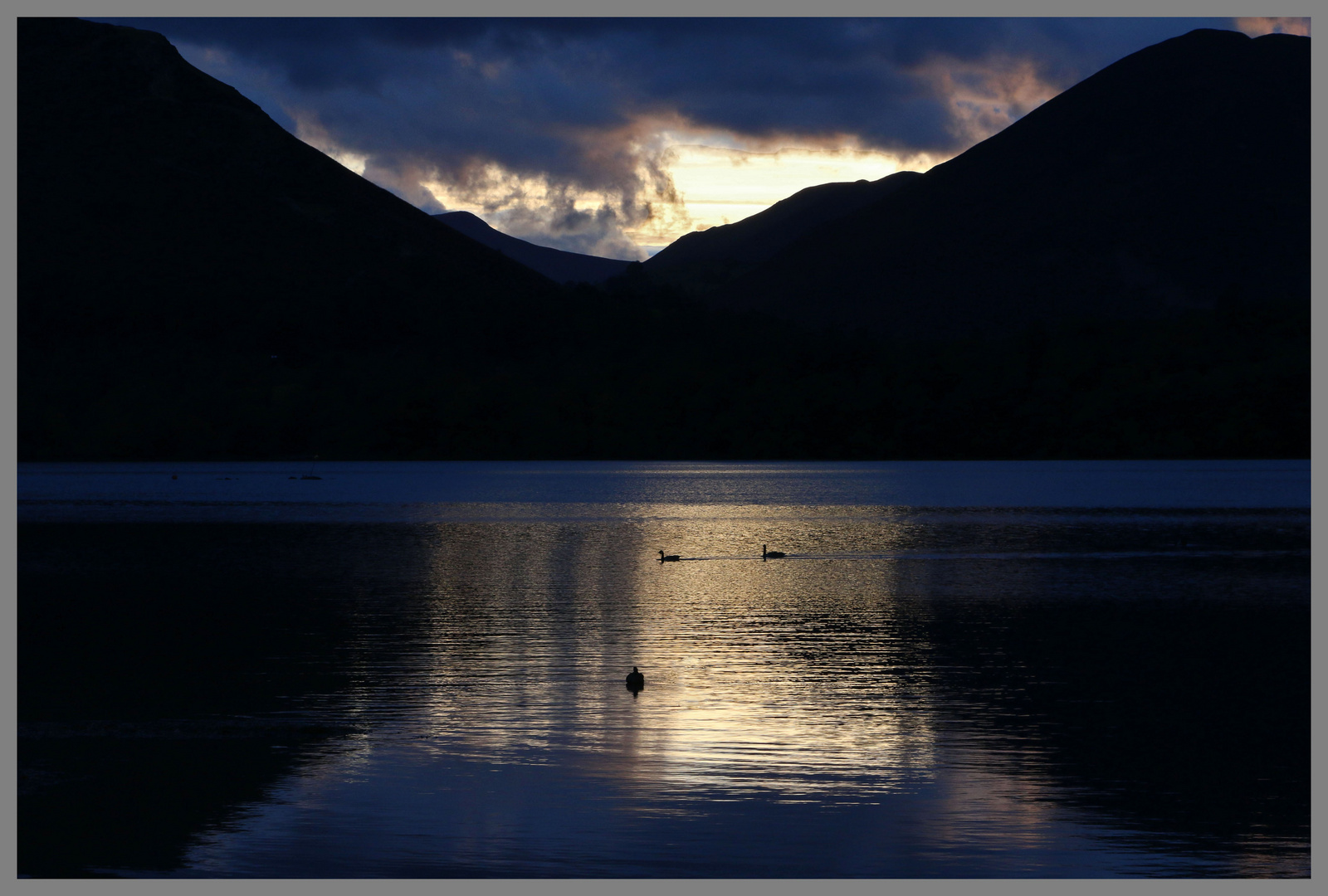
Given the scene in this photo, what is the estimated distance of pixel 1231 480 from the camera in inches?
5217

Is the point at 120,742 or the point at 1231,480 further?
the point at 1231,480

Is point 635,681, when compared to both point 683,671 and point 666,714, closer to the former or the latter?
point 666,714

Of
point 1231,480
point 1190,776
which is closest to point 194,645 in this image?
point 1190,776

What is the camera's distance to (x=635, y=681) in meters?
23.8

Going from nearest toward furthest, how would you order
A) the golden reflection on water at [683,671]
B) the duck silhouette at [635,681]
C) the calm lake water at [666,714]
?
the calm lake water at [666,714], the golden reflection on water at [683,671], the duck silhouette at [635,681]

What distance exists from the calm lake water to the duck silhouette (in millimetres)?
154

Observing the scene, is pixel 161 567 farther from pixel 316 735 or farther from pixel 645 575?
pixel 316 735

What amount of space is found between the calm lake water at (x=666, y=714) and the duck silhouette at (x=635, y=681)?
0.15 m

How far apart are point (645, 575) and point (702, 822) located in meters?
29.5

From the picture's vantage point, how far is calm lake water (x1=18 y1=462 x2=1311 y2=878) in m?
15.6

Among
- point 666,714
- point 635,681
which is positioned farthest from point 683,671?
point 666,714

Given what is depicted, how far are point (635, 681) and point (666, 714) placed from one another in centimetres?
203

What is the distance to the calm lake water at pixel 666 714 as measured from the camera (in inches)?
613

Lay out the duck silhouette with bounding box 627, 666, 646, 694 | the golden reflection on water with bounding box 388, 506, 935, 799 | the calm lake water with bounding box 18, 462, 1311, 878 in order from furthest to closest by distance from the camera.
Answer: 1. the duck silhouette with bounding box 627, 666, 646, 694
2. the golden reflection on water with bounding box 388, 506, 935, 799
3. the calm lake water with bounding box 18, 462, 1311, 878
